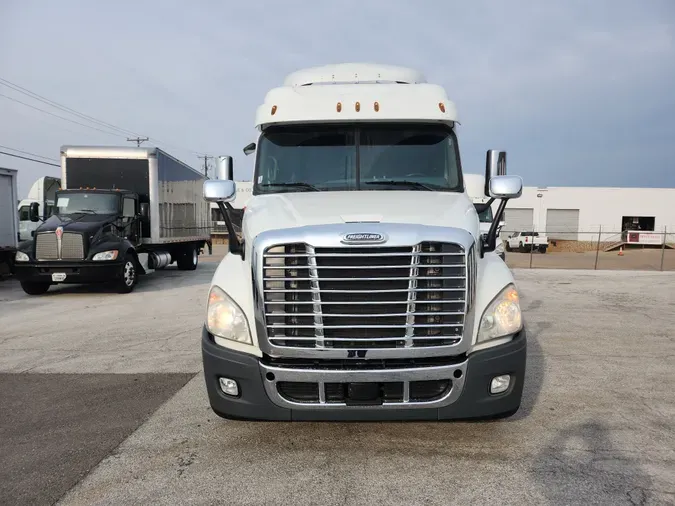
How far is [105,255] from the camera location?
36.7 feet

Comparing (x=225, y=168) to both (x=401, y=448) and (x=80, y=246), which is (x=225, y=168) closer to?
(x=401, y=448)

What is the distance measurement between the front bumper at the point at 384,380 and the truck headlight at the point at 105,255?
8.90 meters

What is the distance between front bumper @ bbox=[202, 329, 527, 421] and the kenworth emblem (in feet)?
2.66

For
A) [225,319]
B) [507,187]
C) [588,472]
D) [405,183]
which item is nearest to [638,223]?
[507,187]

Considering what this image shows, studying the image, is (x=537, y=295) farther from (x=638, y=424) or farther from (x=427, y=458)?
(x=427, y=458)

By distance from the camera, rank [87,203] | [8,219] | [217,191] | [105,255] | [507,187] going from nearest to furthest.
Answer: [507,187] → [217,191] → [105,255] → [87,203] → [8,219]

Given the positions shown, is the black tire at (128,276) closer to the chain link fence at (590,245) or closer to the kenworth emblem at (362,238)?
the kenworth emblem at (362,238)

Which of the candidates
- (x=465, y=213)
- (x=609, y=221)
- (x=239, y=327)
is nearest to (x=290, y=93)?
(x=465, y=213)

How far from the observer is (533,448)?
3.63 m

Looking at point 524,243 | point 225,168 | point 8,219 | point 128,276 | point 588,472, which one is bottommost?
point 524,243

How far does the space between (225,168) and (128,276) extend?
308 inches

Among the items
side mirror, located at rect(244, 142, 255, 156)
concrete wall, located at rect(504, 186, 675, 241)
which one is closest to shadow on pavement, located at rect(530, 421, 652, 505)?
side mirror, located at rect(244, 142, 255, 156)

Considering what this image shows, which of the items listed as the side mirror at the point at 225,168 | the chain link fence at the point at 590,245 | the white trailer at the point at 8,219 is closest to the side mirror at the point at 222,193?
the side mirror at the point at 225,168

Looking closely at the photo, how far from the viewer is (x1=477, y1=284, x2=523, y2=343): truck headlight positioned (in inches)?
133
